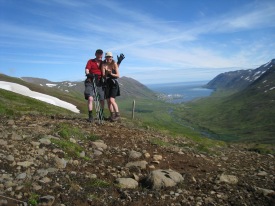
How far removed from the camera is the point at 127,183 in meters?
10.0

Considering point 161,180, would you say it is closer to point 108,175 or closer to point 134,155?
point 108,175

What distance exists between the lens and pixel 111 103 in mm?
19641

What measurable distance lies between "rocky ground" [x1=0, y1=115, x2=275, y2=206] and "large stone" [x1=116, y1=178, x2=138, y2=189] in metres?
0.03

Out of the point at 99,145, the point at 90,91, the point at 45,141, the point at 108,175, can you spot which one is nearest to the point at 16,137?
the point at 45,141

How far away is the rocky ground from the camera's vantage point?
8.48m

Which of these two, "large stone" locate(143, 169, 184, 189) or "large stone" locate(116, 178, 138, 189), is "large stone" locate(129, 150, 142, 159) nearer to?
"large stone" locate(143, 169, 184, 189)

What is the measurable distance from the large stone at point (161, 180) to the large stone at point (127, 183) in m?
0.42

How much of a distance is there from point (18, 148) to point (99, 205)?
15.2 feet

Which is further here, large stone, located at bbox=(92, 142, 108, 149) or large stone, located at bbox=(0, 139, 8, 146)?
large stone, located at bbox=(92, 142, 108, 149)

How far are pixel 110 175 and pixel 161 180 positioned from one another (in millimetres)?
1860

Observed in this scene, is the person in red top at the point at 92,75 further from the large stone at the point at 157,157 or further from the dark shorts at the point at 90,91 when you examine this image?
the large stone at the point at 157,157

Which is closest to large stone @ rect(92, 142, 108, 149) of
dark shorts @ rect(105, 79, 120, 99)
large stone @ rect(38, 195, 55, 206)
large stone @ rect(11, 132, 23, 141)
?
large stone @ rect(11, 132, 23, 141)

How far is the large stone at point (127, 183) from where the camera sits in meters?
9.89

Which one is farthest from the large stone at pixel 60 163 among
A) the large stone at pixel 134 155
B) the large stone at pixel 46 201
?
the large stone at pixel 134 155
